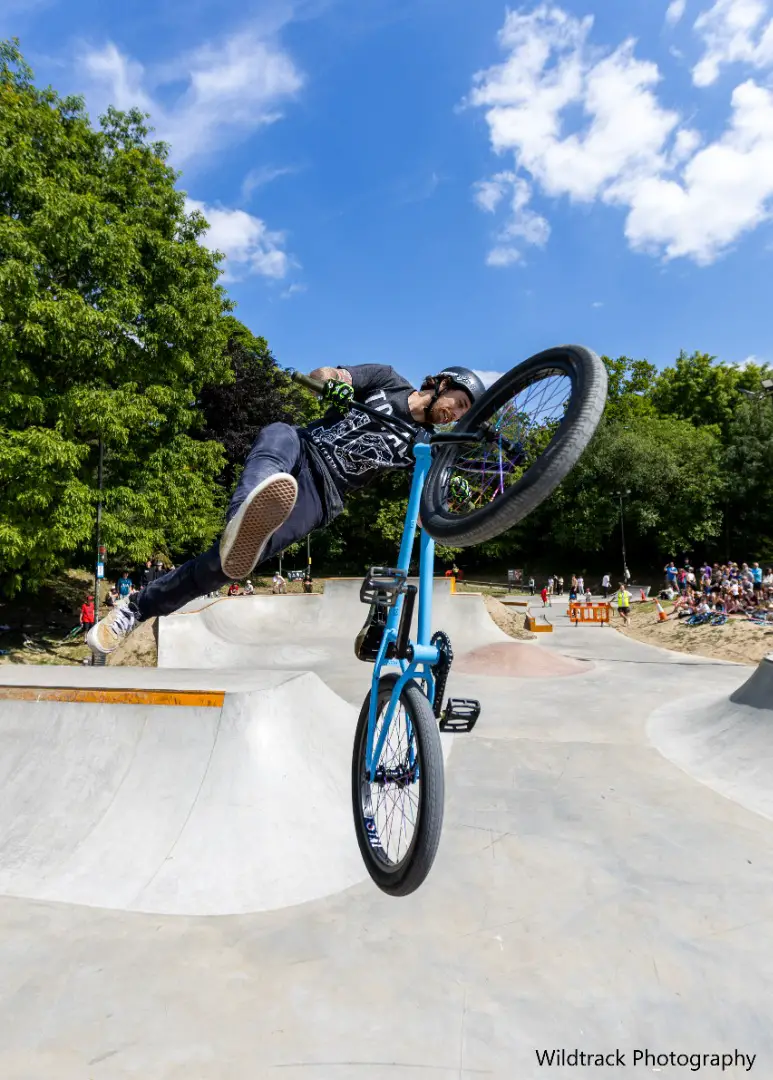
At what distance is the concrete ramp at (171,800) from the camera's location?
5664mm

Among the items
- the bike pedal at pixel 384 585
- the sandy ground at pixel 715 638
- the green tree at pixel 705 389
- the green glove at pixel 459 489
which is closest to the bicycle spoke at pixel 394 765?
the bike pedal at pixel 384 585

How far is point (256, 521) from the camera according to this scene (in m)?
3.36

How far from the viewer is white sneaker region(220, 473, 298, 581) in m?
3.28

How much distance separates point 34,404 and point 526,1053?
16.1 metres

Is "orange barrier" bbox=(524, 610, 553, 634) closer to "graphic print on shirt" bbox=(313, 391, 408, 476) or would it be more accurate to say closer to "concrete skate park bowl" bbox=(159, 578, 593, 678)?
"concrete skate park bowl" bbox=(159, 578, 593, 678)

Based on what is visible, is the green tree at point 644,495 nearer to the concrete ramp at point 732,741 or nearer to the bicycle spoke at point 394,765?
the concrete ramp at point 732,741

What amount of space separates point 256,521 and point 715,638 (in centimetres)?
2197

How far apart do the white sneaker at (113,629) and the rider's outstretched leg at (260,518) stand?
24 centimetres

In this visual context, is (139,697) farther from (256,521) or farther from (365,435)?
(365,435)

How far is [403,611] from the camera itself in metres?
2.90

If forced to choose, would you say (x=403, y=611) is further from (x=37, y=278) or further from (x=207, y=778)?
(x=37, y=278)

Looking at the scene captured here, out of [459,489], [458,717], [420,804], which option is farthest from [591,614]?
[420,804]

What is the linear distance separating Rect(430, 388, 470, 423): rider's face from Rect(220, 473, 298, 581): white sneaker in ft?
2.70

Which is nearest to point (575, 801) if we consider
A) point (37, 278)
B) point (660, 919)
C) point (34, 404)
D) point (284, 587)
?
point (660, 919)
